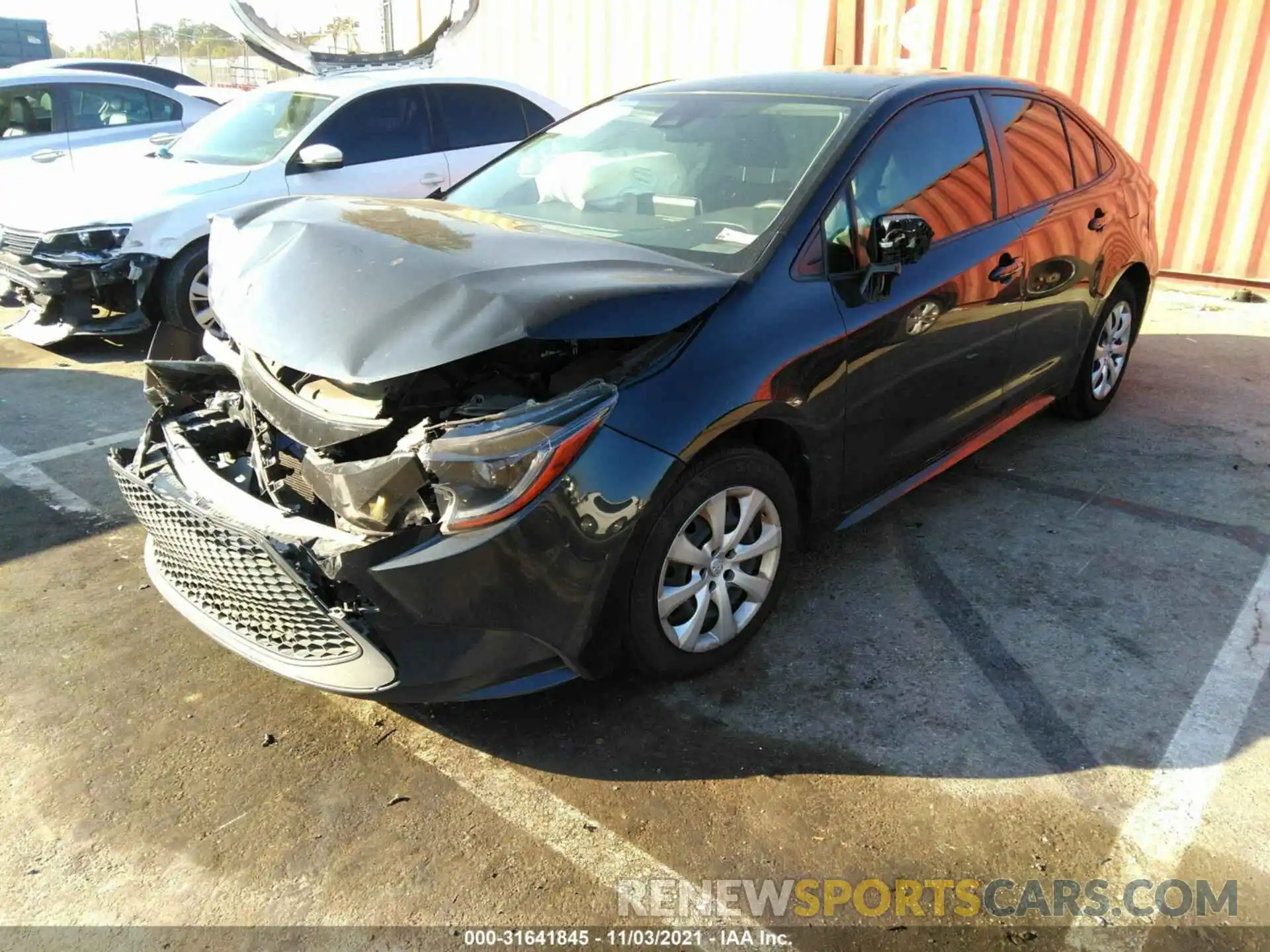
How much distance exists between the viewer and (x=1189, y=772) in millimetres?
2727

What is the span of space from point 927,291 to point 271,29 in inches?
319

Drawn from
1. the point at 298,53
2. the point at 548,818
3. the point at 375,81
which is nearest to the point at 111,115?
the point at 298,53

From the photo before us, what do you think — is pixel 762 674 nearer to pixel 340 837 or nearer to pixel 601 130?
pixel 340 837

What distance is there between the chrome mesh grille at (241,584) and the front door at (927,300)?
Answer: 5.79ft

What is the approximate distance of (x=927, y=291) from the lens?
11.4 feet

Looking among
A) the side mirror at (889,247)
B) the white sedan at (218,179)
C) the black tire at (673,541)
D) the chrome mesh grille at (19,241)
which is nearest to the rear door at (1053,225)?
the side mirror at (889,247)

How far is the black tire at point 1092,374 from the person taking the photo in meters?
5.00

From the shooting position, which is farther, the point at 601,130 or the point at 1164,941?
the point at 601,130

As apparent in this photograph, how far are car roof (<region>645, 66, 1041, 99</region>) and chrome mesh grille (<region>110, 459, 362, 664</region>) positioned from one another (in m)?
2.52

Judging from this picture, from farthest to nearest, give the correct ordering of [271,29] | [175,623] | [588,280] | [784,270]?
1. [271,29]
2. [175,623]
3. [784,270]
4. [588,280]

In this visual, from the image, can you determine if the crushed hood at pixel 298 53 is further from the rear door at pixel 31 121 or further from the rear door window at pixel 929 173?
the rear door window at pixel 929 173

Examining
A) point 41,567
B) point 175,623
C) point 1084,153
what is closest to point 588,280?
point 175,623

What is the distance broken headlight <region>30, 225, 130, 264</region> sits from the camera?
19.5 ft

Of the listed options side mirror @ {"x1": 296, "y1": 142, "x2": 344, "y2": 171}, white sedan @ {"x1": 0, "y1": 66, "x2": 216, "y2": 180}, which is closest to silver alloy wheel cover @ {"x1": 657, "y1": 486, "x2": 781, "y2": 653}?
side mirror @ {"x1": 296, "y1": 142, "x2": 344, "y2": 171}
